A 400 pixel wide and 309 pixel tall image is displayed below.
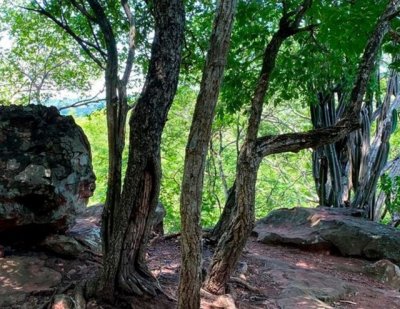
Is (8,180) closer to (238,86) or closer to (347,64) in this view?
(238,86)

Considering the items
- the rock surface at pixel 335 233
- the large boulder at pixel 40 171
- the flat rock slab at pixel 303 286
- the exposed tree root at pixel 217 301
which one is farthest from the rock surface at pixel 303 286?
the large boulder at pixel 40 171

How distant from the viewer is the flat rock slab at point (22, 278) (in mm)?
3888

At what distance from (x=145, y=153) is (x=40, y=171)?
1781 mm

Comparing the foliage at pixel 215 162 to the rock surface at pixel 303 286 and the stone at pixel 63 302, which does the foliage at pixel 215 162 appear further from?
the stone at pixel 63 302

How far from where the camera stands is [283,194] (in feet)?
56.7

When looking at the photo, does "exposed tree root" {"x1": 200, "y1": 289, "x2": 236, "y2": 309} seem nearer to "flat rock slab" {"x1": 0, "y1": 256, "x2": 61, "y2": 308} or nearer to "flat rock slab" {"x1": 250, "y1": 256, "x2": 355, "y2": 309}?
"flat rock slab" {"x1": 250, "y1": 256, "x2": 355, "y2": 309}

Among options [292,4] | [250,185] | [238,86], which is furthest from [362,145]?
[250,185]

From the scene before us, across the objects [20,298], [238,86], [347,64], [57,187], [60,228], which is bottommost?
[20,298]

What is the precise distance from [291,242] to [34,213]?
6.05 meters

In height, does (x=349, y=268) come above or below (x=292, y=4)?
below

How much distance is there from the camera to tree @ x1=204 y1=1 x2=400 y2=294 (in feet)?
14.0

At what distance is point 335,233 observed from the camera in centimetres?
857

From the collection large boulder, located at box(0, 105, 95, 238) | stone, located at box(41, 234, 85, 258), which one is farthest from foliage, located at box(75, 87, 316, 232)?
stone, located at box(41, 234, 85, 258)

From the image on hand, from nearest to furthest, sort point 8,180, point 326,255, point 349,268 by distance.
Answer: point 8,180 → point 349,268 → point 326,255
